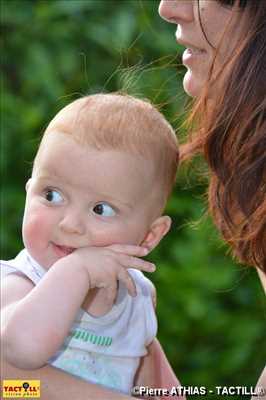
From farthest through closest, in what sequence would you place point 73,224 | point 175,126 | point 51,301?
point 175,126 → point 73,224 → point 51,301

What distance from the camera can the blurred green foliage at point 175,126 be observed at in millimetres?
3961

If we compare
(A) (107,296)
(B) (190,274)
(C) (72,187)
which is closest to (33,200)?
(C) (72,187)

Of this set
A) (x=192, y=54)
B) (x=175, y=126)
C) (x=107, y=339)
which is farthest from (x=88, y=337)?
(x=175, y=126)

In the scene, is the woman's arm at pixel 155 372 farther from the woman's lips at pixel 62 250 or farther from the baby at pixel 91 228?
the woman's lips at pixel 62 250

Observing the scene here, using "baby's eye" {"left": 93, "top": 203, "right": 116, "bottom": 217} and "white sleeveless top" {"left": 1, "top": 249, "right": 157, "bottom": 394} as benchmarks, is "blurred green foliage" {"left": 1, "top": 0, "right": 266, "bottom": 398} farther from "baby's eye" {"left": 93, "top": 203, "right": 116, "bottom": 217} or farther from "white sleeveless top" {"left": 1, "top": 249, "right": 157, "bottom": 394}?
"baby's eye" {"left": 93, "top": 203, "right": 116, "bottom": 217}

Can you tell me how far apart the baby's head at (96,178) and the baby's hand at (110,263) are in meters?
A: 0.03

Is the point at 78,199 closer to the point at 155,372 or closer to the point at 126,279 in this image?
the point at 126,279

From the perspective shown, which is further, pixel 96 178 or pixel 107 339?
pixel 107 339

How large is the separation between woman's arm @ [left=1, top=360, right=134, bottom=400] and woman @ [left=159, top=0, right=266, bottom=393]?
0.46 meters

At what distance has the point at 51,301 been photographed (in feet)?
6.68

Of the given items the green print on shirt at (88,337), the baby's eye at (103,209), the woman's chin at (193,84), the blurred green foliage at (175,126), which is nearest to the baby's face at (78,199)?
the baby's eye at (103,209)

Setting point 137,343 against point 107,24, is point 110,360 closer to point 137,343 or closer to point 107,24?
point 137,343

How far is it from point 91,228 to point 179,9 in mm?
611

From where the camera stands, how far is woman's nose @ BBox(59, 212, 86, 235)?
7.02 feet
